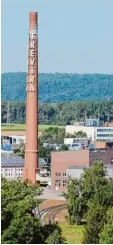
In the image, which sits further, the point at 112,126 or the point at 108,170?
the point at 112,126

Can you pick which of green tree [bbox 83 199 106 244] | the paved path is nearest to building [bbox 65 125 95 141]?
the paved path

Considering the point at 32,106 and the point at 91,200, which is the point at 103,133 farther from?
the point at 91,200

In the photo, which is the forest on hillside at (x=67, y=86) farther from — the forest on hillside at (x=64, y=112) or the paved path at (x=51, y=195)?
the paved path at (x=51, y=195)

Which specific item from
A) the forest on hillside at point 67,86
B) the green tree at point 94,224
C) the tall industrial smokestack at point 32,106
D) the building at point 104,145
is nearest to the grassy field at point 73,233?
the green tree at point 94,224

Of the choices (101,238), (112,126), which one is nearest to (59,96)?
(112,126)

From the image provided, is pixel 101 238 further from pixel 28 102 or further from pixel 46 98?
pixel 46 98

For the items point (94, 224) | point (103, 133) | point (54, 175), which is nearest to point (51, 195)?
point (54, 175)
